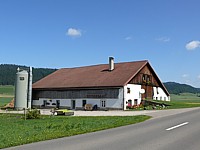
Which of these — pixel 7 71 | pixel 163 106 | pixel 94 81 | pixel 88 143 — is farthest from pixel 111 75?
pixel 7 71

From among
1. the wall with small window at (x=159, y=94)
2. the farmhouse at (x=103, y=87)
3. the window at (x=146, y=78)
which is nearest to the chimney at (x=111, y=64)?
the farmhouse at (x=103, y=87)

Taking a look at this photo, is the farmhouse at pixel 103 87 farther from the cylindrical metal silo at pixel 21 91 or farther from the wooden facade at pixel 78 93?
the cylindrical metal silo at pixel 21 91

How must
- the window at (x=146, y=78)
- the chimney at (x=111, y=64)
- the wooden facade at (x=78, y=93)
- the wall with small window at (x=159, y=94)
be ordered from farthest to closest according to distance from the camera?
the wall with small window at (x=159, y=94) → the chimney at (x=111, y=64) → the window at (x=146, y=78) → the wooden facade at (x=78, y=93)

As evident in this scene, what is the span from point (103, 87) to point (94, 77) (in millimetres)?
5156

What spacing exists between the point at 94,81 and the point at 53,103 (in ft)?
28.8

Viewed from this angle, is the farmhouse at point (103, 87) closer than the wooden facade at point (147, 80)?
Yes

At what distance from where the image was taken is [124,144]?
1072 cm

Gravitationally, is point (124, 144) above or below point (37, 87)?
below

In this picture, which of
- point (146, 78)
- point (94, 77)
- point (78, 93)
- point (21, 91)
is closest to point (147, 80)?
point (146, 78)

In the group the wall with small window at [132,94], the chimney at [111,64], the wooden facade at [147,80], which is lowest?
the wall with small window at [132,94]

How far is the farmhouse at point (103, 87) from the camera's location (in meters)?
40.5

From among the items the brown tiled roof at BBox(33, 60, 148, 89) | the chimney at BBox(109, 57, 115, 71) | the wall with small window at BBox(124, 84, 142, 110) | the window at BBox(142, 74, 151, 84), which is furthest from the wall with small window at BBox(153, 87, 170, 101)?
the chimney at BBox(109, 57, 115, 71)

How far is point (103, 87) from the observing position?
4106 centimetres

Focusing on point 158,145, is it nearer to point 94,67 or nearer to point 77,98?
point 77,98
